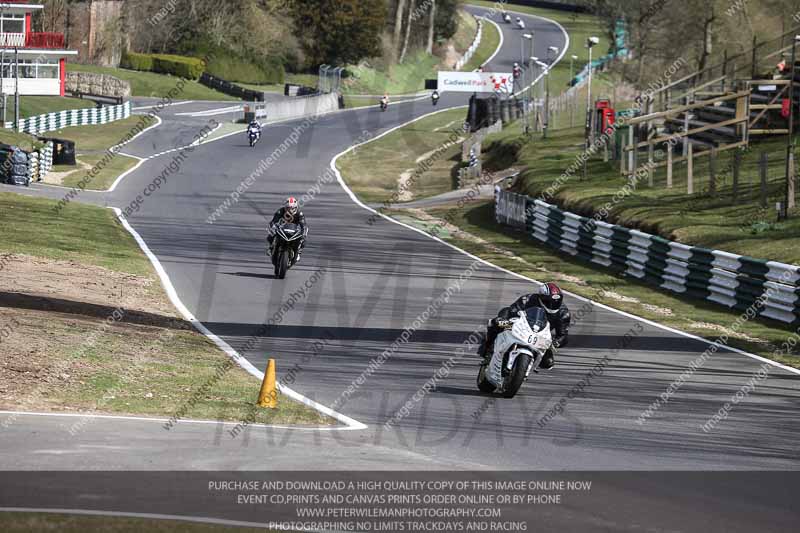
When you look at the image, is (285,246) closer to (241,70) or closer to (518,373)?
(518,373)

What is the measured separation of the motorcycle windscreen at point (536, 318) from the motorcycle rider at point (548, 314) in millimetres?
173

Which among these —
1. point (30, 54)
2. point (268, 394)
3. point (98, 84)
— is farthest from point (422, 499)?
point (98, 84)

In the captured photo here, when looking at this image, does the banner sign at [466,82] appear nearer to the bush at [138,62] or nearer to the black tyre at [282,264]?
the bush at [138,62]

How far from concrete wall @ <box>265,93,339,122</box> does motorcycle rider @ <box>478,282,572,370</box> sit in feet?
222

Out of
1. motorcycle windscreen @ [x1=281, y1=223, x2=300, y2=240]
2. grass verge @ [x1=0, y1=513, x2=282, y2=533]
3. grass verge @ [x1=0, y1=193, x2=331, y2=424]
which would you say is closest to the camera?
grass verge @ [x1=0, y1=513, x2=282, y2=533]

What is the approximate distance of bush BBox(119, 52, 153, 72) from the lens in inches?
3920

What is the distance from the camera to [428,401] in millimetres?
13906

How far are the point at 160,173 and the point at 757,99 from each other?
25992 millimetres

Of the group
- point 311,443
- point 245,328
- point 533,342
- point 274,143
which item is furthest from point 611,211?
point 274,143

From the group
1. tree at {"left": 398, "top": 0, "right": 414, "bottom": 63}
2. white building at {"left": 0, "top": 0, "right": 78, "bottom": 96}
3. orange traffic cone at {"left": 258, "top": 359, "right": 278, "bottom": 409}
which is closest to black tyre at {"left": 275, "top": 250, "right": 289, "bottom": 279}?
orange traffic cone at {"left": 258, "top": 359, "right": 278, "bottom": 409}

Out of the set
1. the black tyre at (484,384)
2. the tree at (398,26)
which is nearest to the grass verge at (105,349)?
the black tyre at (484,384)

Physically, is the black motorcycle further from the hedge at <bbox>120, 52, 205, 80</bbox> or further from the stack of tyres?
the hedge at <bbox>120, 52, 205, 80</bbox>

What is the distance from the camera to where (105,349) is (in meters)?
16.0

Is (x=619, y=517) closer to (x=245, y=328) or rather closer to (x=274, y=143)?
(x=245, y=328)
